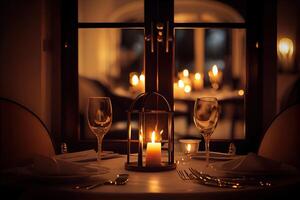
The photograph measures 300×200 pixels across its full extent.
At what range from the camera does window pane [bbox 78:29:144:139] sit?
266 cm

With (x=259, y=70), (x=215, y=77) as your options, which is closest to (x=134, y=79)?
(x=215, y=77)

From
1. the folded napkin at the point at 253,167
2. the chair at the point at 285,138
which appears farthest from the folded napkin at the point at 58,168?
the chair at the point at 285,138

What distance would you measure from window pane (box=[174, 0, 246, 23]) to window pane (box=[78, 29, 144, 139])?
27 cm

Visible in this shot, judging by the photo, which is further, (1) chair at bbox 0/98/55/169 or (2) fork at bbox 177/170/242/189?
(1) chair at bbox 0/98/55/169

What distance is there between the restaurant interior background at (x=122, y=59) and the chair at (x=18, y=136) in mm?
696

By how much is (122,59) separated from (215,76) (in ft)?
1.88

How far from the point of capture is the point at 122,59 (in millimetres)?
2725

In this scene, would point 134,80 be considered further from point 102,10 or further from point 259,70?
point 259,70

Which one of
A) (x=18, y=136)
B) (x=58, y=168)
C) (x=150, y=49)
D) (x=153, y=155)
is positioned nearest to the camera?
(x=58, y=168)

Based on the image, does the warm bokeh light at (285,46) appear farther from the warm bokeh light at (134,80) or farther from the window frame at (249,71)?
the warm bokeh light at (134,80)

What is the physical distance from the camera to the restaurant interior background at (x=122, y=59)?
8.21 feet

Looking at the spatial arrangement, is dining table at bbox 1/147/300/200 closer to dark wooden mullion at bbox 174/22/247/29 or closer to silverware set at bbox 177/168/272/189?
silverware set at bbox 177/168/272/189

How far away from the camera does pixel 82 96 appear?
2701mm

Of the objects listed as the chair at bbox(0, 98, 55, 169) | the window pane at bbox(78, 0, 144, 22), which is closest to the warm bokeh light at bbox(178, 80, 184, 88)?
the window pane at bbox(78, 0, 144, 22)
